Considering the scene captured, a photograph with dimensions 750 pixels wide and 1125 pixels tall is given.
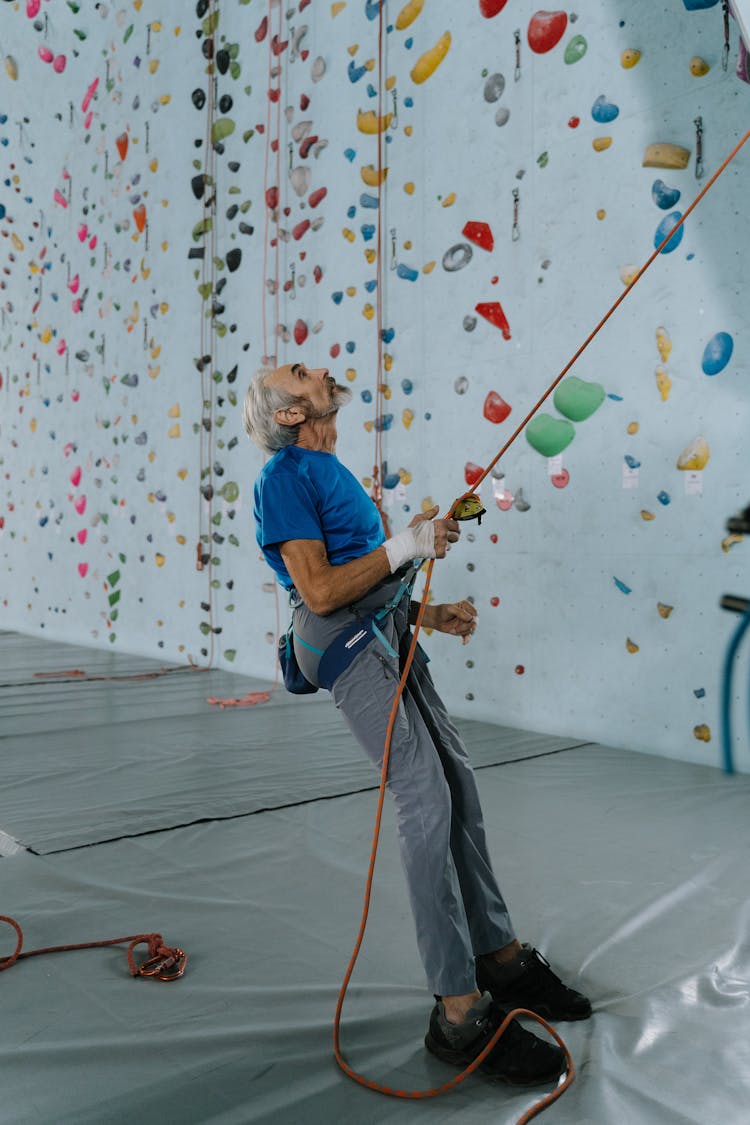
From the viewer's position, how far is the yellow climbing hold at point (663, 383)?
300 centimetres

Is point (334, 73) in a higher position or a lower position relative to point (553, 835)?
higher

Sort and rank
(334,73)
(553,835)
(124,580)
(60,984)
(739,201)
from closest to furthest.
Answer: (60,984) < (553,835) < (739,201) < (334,73) < (124,580)

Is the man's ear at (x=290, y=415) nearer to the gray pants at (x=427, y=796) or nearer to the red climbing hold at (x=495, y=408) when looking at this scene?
the gray pants at (x=427, y=796)

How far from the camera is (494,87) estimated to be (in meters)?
3.58

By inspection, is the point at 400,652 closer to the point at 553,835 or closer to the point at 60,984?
the point at 60,984

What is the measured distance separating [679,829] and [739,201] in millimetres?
1879

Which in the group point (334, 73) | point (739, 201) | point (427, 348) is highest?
point (334, 73)

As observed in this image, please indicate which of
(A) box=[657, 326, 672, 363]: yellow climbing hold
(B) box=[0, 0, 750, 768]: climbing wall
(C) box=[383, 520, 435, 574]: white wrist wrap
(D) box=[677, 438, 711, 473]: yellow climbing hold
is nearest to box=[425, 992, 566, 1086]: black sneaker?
(C) box=[383, 520, 435, 574]: white wrist wrap

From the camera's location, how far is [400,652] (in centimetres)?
153

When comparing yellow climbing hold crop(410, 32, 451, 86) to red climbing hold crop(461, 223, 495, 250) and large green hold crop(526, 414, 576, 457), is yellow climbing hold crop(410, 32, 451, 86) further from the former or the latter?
large green hold crop(526, 414, 576, 457)

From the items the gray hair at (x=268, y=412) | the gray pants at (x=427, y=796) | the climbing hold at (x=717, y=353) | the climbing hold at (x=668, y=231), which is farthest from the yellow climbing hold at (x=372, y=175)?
the gray pants at (x=427, y=796)

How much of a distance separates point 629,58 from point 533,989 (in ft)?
9.77

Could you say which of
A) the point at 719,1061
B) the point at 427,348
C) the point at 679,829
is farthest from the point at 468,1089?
the point at 427,348

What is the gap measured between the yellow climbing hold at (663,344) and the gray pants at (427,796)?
6.14ft
